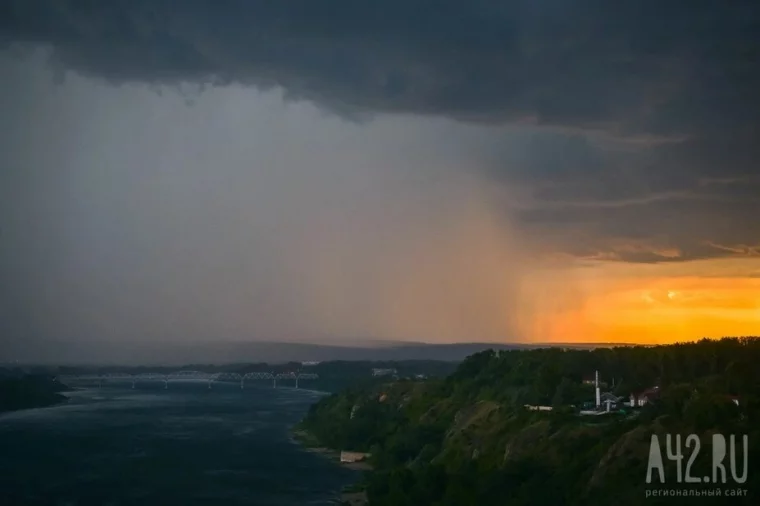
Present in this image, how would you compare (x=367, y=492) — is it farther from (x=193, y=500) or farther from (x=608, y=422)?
(x=608, y=422)

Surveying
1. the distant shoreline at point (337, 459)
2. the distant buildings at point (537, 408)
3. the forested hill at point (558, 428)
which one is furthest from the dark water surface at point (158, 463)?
the distant buildings at point (537, 408)

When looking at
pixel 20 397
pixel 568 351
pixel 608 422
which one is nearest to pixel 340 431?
pixel 568 351

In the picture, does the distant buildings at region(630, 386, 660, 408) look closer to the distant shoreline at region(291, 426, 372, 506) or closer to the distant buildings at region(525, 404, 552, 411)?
the distant buildings at region(525, 404, 552, 411)

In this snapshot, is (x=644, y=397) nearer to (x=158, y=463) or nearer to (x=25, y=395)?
(x=158, y=463)

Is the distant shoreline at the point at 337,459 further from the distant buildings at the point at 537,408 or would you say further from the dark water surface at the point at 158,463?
the distant buildings at the point at 537,408

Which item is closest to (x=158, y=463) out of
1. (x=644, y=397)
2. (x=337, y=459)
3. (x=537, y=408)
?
(x=337, y=459)

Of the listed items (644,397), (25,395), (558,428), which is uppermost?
(644,397)
